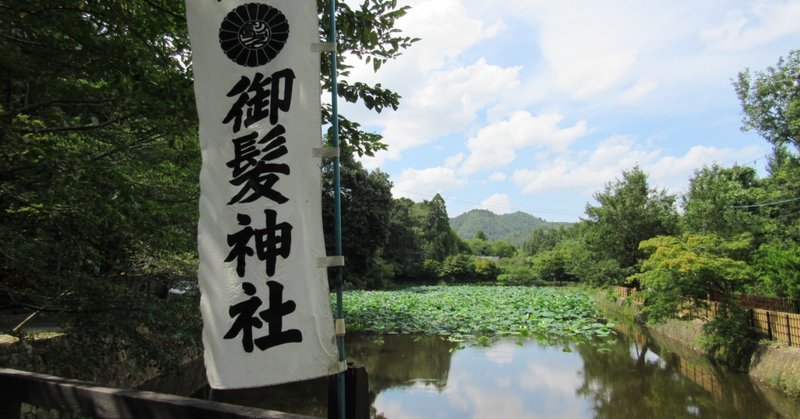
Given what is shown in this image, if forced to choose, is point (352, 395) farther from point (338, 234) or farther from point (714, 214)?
point (714, 214)

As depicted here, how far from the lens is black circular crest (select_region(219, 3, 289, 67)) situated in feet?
6.36

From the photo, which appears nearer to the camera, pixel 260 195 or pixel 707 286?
pixel 260 195

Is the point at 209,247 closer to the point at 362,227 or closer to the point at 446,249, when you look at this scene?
the point at 362,227

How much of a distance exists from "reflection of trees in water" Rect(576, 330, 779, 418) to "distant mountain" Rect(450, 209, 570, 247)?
5552 inches

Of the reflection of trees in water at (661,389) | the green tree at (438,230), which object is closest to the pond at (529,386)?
the reflection of trees in water at (661,389)

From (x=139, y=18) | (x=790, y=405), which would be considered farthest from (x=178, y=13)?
(x=790, y=405)

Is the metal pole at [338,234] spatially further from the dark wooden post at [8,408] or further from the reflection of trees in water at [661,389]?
the reflection of trees in water at [661,389]

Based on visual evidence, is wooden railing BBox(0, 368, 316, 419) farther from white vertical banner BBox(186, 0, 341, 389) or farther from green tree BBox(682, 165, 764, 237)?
green tree BBox(682, 165, 764, 237)

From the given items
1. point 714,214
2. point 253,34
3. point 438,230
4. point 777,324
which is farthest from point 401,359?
point 438,230

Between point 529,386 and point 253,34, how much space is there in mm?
8991

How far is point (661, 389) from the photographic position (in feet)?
29.5

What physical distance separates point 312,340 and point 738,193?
81.6 ft

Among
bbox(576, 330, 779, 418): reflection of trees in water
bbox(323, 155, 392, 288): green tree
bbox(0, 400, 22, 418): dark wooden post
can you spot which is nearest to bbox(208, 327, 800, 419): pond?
bbox(576, 330, 779, 418): reflection of trees in water

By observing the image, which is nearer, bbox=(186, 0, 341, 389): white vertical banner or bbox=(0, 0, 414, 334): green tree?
bbox=(186, 0, 341, 389): white vertical banner
